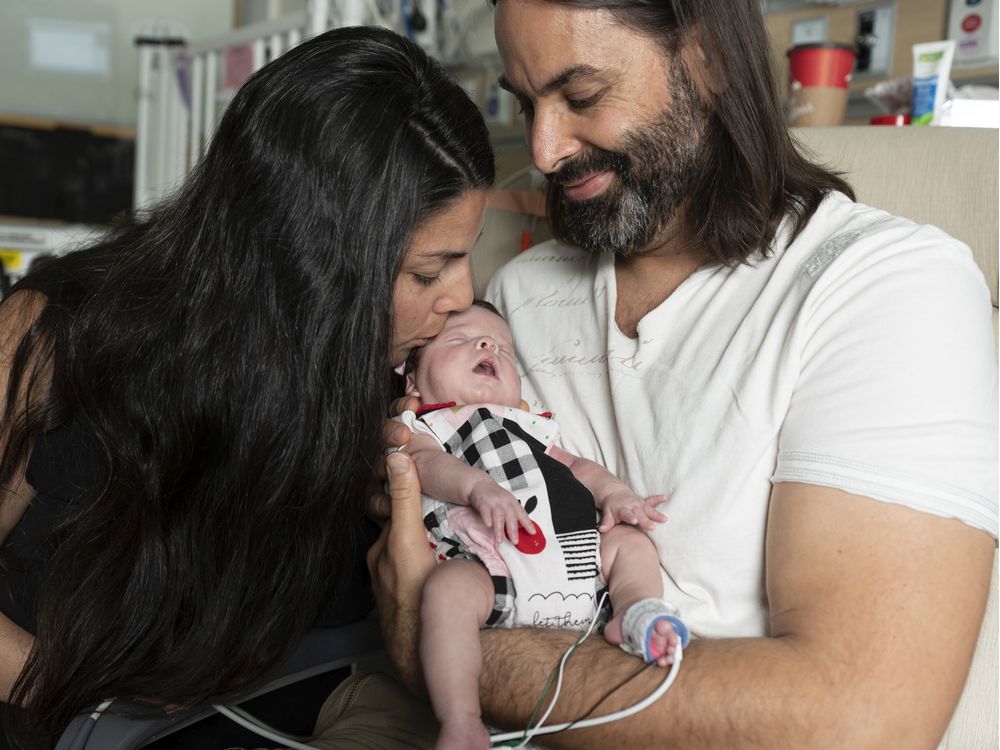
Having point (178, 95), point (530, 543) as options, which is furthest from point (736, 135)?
point (178, 95)

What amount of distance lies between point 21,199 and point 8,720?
11.2 ft

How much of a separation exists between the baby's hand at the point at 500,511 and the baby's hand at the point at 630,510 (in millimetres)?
127

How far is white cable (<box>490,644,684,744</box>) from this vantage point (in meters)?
1.03

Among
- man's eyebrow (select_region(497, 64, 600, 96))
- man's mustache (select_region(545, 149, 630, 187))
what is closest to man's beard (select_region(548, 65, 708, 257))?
man's mustache (select_region(545, 149, 630, 187))

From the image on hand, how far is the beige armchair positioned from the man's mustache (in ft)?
1.21

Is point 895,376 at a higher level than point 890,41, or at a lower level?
lower

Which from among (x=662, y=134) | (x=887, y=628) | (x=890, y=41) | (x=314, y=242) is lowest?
(x=887, y=628)

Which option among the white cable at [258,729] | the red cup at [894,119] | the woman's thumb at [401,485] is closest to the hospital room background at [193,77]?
the red cup at [894,119]

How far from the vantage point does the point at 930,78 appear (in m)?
1.83

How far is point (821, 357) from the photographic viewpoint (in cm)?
116

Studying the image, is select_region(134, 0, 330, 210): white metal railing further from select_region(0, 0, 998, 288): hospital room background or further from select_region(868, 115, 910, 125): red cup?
select_region(868, 115, 910, 125): red cup

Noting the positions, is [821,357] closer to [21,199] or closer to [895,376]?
[895,376]

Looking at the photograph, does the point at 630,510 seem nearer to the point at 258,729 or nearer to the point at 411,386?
the point at 411,386

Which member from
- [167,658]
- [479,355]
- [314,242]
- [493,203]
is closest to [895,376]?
[479,355]
